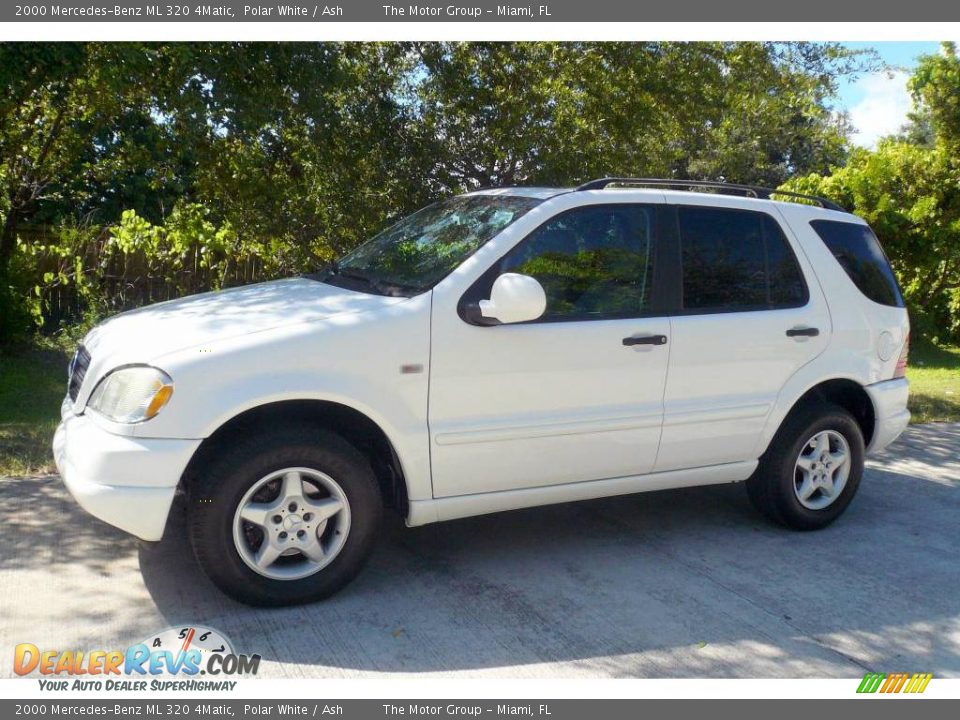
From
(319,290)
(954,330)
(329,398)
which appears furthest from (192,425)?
(954,330)

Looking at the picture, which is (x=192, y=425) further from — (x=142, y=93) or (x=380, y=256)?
(x=142, y=93)

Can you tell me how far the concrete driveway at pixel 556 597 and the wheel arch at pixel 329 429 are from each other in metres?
0.51

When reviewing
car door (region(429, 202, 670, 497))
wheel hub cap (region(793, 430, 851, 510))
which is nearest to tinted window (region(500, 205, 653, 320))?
car door (region(429, 202, 670, 497))

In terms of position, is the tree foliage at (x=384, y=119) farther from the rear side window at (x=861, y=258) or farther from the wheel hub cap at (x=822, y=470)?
the wheel hub cap at (x=822, y=470)

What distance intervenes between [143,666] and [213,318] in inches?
61.0

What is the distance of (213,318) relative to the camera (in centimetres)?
462

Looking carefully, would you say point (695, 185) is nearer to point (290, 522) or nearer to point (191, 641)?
point (290, 522)

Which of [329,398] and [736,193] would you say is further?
[736,193]

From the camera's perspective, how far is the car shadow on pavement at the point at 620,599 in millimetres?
4176

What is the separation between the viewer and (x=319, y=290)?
5145 mm

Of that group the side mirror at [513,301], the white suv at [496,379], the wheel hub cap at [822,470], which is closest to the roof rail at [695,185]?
the white suv at [496,379]

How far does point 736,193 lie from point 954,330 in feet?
36.6

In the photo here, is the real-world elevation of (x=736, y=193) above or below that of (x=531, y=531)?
above

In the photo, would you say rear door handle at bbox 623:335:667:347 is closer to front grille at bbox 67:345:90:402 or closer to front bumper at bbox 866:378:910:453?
front bumper at bbox 866:378:910:453
